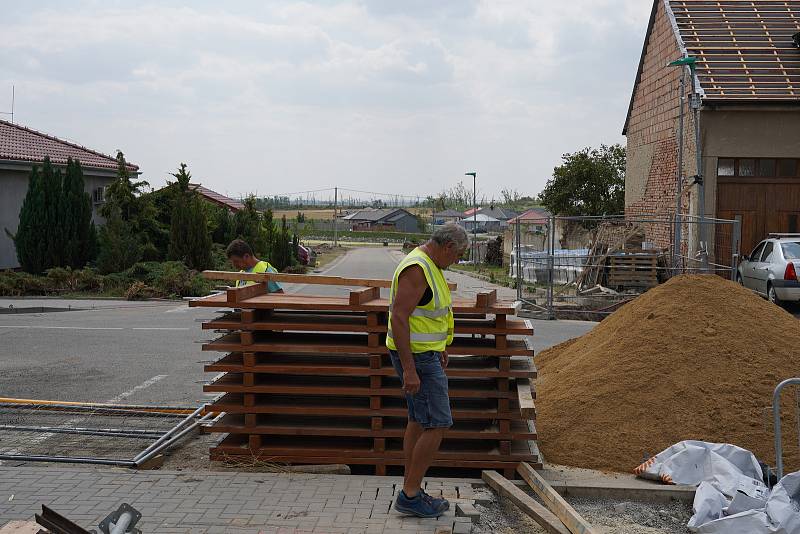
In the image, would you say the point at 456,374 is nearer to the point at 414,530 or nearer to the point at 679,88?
the point at 414,530

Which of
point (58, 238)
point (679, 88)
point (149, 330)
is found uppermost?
point (679, 88)

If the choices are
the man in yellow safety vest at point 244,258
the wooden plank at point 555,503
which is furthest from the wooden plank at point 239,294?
the wooden plank at point 555,503

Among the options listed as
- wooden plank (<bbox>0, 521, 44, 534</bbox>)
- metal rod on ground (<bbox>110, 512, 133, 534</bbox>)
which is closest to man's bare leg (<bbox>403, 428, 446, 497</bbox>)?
metal rod on ground (<bbox>110, 512, 133, 534</bbox>)

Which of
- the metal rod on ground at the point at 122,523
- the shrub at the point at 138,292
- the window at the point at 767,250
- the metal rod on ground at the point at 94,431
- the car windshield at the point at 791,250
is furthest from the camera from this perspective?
the shrub at the point at 138,292

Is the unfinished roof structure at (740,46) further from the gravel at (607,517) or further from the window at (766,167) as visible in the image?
the gravel at (607,517)

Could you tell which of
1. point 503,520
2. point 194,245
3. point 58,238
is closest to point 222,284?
point 194,245

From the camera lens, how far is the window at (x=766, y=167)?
22.3m

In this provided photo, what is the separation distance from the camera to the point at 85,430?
7363mm

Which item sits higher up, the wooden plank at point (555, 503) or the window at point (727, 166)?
the window at point (727, 166)

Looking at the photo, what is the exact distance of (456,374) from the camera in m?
6.25

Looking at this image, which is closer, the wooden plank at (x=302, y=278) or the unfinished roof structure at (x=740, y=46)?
the wooden plank at (x=302, y=278)

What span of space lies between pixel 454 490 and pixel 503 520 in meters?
0.51

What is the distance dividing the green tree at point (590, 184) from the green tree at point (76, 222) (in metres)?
21.9

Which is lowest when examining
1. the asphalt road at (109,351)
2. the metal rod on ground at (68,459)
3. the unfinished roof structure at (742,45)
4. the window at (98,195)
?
the asphalt road at (109,351)
